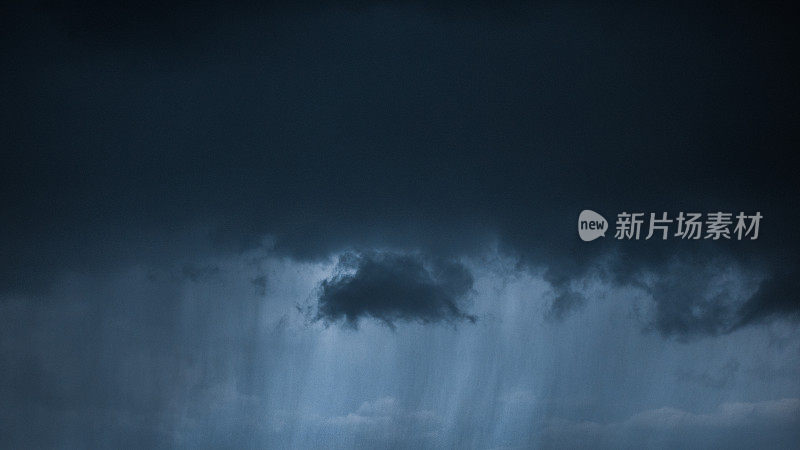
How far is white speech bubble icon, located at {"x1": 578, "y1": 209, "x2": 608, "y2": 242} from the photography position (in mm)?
24531

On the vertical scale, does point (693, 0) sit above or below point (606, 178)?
above

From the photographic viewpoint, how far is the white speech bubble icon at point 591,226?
80.5 ft

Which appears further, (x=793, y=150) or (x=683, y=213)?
(x=793, y=150)

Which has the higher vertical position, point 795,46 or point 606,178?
point 795,46

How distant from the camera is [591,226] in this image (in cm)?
2459

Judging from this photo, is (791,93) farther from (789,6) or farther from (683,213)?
(683,213)

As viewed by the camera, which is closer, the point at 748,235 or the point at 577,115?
the point at 748,235

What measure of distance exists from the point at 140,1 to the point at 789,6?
73.4ft

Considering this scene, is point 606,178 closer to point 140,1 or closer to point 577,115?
point 577,115

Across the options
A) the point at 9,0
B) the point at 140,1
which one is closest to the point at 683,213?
the point at 140,1

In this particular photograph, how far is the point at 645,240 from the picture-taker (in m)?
24.8

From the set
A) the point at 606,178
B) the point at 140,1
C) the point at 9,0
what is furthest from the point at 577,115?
the point at 9,0

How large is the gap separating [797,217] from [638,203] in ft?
17.3

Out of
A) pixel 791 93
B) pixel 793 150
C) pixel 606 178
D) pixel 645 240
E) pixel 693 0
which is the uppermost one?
pixel 693 0
